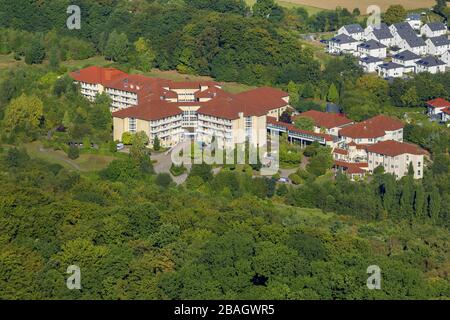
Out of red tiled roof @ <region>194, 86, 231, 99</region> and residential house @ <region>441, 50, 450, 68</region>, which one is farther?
residential house @ <region>441, 50, 450, 68</region>

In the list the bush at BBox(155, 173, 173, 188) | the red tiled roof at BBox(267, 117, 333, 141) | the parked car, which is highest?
the red tiled roof at BBox(267, 117, 333, 141)

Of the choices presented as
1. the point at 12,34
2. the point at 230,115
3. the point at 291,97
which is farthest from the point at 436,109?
the point at 12,34

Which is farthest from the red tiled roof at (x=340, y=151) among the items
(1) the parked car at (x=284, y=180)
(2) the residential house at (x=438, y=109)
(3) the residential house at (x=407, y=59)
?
(3) the residential house at (x=407, y=59)

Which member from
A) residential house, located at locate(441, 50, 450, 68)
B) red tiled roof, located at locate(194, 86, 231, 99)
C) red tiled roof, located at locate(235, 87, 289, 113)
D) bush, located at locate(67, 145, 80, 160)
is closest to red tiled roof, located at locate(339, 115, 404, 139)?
red tiled roof, located at locate(235, 87, 289, 113)

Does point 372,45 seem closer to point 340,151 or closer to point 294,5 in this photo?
point 294,5

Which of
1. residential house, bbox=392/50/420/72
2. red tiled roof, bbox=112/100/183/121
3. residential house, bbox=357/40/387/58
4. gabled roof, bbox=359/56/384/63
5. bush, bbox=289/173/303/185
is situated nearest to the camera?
bush, bbox=289/173/303/185

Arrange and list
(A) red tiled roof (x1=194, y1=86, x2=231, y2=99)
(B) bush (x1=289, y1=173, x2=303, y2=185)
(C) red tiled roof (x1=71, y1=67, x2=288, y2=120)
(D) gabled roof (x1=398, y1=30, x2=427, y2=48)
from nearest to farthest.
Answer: (B) bush (x1=289, y1=173, x2=303, y2=185)
(C) red tiled roof (x1=71, y1=67, x2=288, y2=120)
(A) red tiled roof (x1=194, y1=86, x2=231, y2=99)
(D) gabled roof (x1=398, y1=30, x2=427, y2=48)

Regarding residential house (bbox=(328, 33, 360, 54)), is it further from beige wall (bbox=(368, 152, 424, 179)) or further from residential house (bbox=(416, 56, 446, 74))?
beige wall (bbox=(368, 152, 424, 179))
